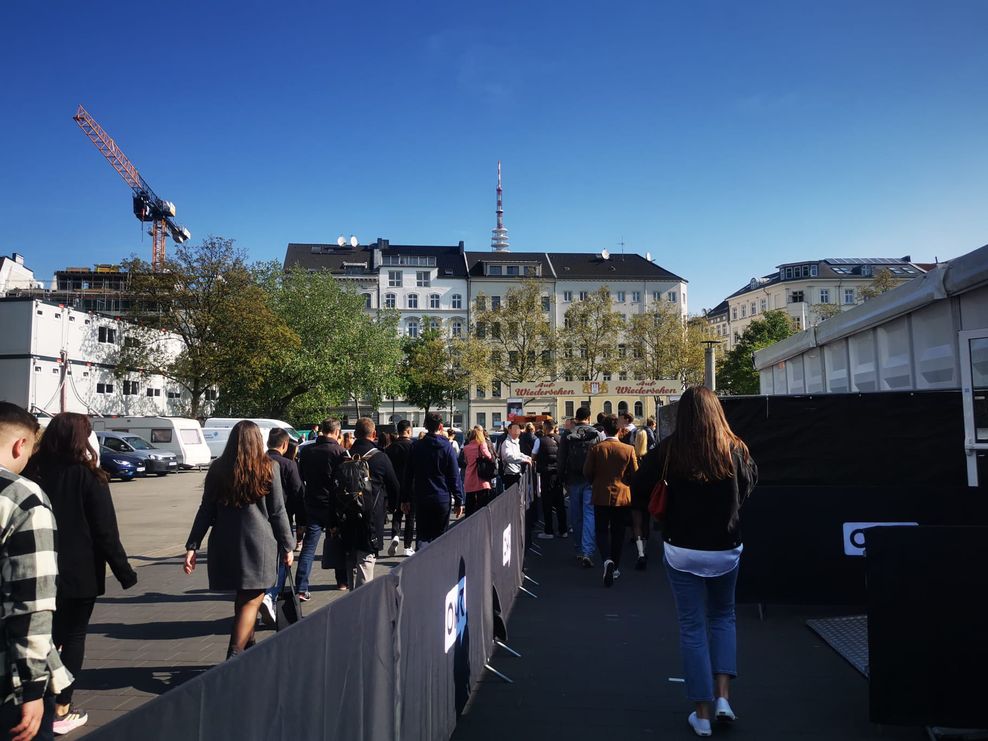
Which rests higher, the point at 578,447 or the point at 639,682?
the point at 578,447

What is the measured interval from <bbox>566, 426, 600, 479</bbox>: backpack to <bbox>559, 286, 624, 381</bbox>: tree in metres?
48.3

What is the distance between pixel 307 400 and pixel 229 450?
154ft

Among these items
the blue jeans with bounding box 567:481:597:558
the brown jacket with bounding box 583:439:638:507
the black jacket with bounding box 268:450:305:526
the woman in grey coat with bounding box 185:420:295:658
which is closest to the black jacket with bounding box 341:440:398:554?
the black jacket with bounding box 268:450:305:526

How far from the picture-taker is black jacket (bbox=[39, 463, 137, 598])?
4.51 metres

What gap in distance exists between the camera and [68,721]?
478 cm

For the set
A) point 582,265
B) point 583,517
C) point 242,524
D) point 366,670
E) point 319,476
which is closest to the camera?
point 366,670

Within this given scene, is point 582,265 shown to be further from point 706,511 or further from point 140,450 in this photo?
point 706,511

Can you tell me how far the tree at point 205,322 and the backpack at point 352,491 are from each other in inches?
1606

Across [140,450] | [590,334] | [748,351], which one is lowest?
[140,450]

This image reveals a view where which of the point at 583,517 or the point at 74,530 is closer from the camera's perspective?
the point at 74,530

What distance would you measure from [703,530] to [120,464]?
97.4 feet

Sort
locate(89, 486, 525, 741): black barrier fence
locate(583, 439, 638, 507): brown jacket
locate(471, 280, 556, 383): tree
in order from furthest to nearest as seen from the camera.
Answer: locate(471, 280, 556, 383): tree, locate(583, 439, 638, 507): brown jacket, locate(89, 486, 525, 741): black barrier fence

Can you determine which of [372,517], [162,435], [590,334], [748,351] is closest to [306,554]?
[372,517]

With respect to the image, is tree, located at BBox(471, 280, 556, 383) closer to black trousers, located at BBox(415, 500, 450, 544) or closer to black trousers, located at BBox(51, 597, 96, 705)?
black trousers, located at BBox(415, 500, 450, 544)
